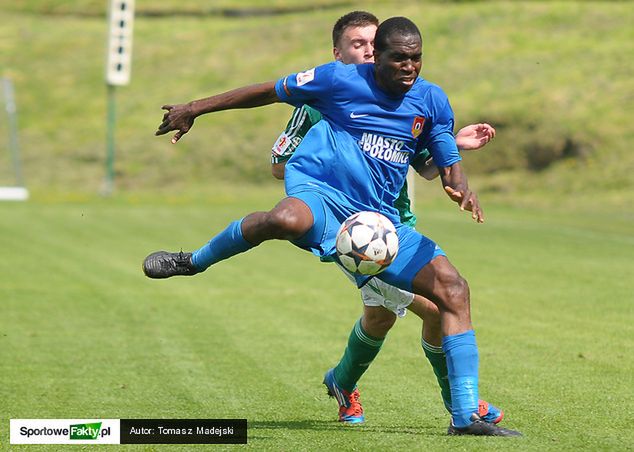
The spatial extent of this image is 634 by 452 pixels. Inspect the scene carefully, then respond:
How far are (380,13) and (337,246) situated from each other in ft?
180

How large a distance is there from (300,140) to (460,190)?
3.97ft

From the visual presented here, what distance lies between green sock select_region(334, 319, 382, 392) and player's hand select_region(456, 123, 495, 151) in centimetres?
141

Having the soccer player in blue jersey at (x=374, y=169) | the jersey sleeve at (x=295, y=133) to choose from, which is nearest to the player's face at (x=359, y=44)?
the jersey sleeve at (x=295, y=133)

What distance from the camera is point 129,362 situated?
11016 mm

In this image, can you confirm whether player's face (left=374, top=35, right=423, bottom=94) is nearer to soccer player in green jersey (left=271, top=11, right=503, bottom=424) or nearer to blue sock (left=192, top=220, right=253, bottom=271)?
soccer player in green jersey (left=271, top=11, right=503, bottom=424)

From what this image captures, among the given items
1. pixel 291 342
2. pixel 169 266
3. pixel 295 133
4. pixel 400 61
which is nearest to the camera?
pixel 400 61

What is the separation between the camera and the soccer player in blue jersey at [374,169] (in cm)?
730

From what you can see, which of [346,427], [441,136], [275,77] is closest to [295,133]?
[441,136]

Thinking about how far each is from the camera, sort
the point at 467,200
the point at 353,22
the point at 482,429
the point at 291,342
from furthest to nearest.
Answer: the point at 291,342, the point at 353,22, the point at 467,200, the point at 482,429

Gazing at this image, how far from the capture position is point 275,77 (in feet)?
190

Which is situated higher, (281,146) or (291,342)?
(281,146)

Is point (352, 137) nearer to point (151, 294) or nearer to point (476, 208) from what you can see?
point (476, 208)

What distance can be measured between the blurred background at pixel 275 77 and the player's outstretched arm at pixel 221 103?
29.4 metres

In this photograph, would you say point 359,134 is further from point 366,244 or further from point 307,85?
point 366,244
